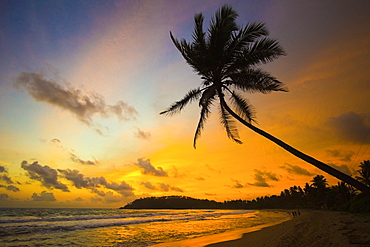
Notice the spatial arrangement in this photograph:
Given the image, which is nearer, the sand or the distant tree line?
the sand

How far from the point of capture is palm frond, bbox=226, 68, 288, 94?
28.4 ft

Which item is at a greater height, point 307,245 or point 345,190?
point 345,190

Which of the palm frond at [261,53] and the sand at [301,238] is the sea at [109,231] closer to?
the sand at [301,238]

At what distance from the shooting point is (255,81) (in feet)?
29.6

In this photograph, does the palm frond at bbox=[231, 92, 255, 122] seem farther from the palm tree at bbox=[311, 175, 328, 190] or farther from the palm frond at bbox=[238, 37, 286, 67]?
the palm tree at bbox=[311, 175, 328, 190]

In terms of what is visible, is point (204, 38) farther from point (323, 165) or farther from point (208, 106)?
point (323, 165)

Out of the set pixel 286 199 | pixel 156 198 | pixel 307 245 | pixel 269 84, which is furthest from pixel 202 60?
pixel 156 198

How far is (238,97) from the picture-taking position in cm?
950

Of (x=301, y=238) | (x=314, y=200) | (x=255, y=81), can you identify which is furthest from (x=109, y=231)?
(x=314, y=200)

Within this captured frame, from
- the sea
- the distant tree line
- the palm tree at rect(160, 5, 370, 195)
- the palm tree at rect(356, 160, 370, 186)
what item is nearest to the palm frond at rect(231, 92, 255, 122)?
the palm tree at rect(160, 5, 370, 195)

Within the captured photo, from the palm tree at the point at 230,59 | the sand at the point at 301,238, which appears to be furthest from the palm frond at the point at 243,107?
the sand at the point at 301,238

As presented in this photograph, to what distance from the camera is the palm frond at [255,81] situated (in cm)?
865

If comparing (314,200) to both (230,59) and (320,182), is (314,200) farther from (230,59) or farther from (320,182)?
(230,59)

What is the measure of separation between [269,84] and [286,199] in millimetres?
129019
